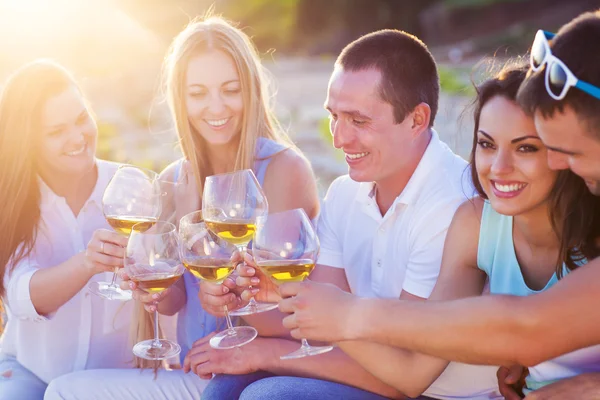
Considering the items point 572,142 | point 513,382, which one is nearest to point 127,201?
point 513,382

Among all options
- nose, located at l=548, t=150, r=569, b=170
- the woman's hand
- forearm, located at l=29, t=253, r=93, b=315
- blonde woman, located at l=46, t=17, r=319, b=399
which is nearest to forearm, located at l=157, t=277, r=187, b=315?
blonde woman, located at l=46, t=17, r=319, b=399

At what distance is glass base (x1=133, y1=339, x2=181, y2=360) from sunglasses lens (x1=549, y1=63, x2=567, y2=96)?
1.54 meters

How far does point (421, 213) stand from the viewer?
2699 mm

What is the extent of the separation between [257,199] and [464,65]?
14409 millimetres

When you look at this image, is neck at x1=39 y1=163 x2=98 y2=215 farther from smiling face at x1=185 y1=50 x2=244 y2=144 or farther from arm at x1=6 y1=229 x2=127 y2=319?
smiling face at x1=185 y1=50 x2=244 y2=144

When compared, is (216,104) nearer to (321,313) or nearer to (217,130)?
(217,130)

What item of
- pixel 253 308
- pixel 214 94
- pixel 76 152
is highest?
pixel 214 94

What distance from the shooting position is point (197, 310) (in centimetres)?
327

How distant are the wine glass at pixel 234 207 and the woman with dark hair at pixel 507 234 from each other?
43cm

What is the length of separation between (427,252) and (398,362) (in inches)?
17.8

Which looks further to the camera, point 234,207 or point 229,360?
point 229,360

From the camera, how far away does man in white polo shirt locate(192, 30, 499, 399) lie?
259 centimetres

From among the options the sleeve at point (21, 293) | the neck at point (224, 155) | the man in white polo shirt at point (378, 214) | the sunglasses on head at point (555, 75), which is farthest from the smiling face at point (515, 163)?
the sleeve at point (21, 293)

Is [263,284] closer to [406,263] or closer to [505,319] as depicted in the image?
[406,263]
